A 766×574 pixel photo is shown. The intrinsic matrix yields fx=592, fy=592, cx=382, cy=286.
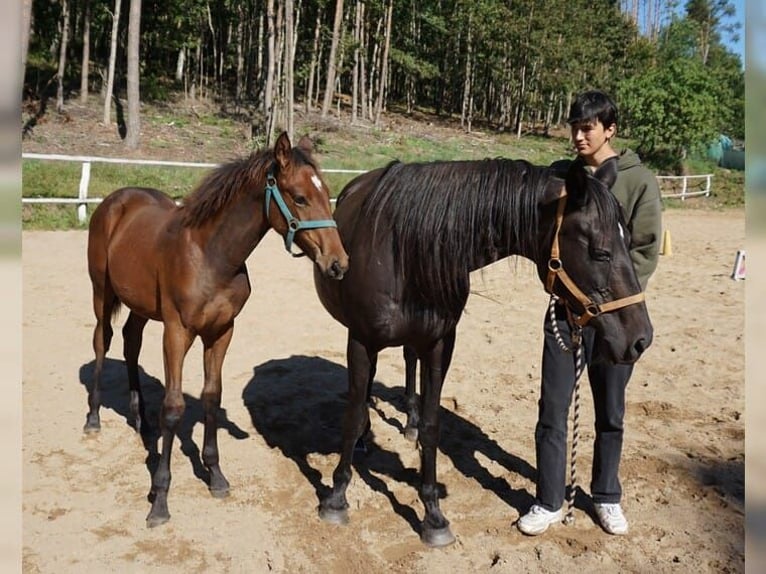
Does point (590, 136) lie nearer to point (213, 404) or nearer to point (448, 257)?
point (448, 257)

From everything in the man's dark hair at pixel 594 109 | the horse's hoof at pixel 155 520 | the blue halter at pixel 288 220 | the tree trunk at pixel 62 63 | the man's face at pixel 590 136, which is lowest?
the horse's hoof at pixel 155 520

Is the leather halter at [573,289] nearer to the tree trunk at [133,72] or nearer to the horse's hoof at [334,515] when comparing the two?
the horse's hoof at [334,515]

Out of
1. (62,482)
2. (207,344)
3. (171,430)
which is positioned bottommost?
(62,482)

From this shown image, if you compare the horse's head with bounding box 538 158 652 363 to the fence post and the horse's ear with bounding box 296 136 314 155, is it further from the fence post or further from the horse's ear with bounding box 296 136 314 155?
the fence post

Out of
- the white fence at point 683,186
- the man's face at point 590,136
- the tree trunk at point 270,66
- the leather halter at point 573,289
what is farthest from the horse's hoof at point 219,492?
the white fence at point 683,186

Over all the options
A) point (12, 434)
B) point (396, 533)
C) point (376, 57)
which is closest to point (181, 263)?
point (396, 533)

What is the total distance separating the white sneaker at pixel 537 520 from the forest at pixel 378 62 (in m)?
15.6

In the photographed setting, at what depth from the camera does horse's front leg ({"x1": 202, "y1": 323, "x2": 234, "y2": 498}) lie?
10.6 ft

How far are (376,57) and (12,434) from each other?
31816mm

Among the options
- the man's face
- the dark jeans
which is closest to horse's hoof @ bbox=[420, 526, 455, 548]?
the dark jeans

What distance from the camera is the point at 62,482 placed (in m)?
3.25

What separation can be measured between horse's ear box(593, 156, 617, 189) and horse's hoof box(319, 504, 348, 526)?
2.02 meters

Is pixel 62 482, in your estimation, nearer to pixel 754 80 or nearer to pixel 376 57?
pixel 754 80

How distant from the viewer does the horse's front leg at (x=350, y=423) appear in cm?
295
